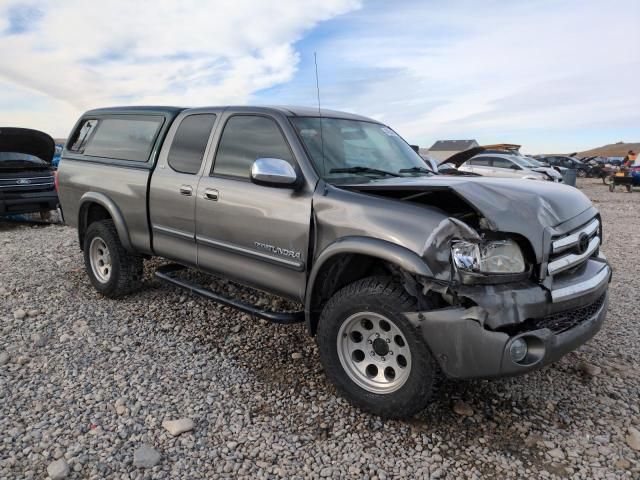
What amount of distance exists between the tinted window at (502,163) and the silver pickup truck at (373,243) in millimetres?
15178

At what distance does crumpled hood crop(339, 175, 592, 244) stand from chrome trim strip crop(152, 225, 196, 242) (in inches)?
63.3

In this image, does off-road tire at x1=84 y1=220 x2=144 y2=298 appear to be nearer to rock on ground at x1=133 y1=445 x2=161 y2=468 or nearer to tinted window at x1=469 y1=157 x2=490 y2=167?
rock on ground at x1=133 y1=445 x2=161 y2=468

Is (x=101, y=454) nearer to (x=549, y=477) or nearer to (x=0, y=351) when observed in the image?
(x=0, y=351)

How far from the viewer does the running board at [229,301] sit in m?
3.45

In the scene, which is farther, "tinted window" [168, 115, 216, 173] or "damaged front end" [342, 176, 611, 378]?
"tinted window" [168, 115, 216, 173]

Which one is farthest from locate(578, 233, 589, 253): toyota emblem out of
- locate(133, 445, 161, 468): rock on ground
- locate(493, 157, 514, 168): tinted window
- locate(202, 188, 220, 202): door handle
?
locate(493, 157, 514, 168): tinted window

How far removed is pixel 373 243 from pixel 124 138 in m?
3.27

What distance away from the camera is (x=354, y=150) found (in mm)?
3811

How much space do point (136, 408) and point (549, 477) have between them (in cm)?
241

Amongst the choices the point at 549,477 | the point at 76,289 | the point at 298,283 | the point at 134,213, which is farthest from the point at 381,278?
the point at 76,289

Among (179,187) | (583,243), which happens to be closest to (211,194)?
(179,187)

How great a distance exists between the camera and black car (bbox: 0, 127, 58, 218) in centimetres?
910

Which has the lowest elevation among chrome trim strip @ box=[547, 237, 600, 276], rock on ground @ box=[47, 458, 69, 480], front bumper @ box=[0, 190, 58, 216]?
rock on ground @ box=[47, 458, 69, 480]

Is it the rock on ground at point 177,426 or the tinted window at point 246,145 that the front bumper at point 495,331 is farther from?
the tinted window at point 246,145
